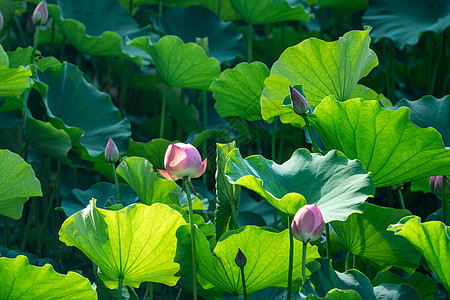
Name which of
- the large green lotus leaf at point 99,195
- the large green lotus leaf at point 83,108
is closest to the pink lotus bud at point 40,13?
the large green lotus leaf at point 83,108

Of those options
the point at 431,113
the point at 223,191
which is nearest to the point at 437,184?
the point at 431,113

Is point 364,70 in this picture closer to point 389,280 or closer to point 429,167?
point 429,167

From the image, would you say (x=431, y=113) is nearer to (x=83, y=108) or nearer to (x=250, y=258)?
(x=250, y=258)

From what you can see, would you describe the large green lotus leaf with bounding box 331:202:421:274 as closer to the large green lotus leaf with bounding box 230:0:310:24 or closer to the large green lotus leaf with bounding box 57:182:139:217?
the large green lotus leaf with bounding box 57:182:139:217

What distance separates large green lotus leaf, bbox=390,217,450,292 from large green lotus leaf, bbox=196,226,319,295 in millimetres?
185

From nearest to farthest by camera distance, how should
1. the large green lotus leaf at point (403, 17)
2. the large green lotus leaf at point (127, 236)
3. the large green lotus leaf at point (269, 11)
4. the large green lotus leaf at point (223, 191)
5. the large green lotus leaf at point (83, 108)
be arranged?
the large green lotus leaf at point (127, 236) → the large green lotus leaf at point (223, 191) → the large green lotus leaf at point (83, 108) → the large green lotus leaf at point (269, 11) → the large green lotus leaf at point (403, 17)

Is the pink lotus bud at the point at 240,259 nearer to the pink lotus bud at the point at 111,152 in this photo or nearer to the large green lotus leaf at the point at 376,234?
the large green lotus leaf at the point at 376,234

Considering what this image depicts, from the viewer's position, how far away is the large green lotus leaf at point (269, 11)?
1.69 metres

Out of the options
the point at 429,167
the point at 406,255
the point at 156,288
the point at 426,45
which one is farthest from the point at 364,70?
the point at 426,45

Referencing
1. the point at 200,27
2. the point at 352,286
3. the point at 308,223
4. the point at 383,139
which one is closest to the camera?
the point at 308,223

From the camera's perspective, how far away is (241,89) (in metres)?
1.43

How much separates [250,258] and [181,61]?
0.70 metres

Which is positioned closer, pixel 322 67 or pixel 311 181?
pixel 311 181

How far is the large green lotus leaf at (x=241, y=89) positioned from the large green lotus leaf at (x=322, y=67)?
A: 162mm
